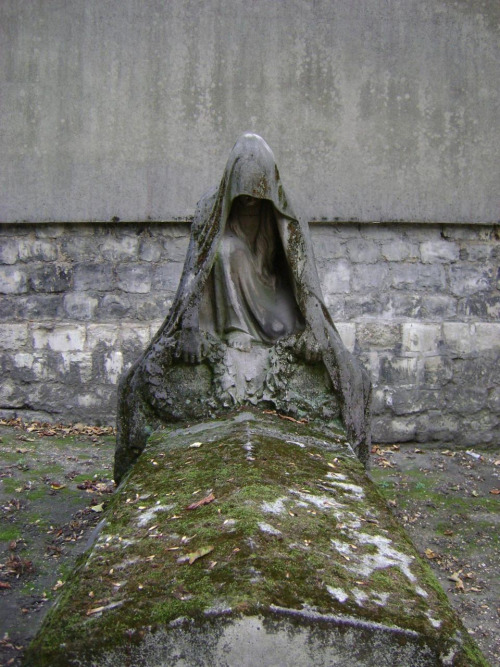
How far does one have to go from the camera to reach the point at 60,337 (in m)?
6.85

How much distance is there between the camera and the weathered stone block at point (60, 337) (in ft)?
22.4

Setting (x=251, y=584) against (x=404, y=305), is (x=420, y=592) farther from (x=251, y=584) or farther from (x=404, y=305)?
(x=404, y=305)

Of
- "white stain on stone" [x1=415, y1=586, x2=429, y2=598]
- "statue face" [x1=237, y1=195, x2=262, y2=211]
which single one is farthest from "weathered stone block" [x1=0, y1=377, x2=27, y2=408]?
"white stain on stone" [x1=415, y1=586, x2=429, y2=598]

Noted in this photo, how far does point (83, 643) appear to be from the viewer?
6.08 feet

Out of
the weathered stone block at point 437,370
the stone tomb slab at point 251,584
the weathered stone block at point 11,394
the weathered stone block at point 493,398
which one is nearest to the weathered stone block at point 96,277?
the weathered stone block at point 11,394

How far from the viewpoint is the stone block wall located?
268 inches

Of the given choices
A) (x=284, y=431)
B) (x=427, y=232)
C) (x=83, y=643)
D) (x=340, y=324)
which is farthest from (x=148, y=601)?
(x=427, y=232)

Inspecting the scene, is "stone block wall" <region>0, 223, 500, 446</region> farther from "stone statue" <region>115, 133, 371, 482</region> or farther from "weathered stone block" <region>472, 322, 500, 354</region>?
"stone statue" <region>115, 133, 371, 482</region>

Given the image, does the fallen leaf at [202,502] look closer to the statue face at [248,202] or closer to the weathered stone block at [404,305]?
the statue face at [248,202]

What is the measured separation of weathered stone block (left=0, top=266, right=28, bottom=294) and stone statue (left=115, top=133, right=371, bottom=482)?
330 centimetres

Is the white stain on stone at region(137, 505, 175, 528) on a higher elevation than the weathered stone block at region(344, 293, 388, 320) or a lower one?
lower

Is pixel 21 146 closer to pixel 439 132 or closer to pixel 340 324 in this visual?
pixel 340 324

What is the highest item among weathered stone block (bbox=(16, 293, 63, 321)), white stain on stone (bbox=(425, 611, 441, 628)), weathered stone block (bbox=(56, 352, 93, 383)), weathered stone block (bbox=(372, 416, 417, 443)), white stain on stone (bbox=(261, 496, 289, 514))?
weathered stone block (bbox=(16, 293, 63, 321))

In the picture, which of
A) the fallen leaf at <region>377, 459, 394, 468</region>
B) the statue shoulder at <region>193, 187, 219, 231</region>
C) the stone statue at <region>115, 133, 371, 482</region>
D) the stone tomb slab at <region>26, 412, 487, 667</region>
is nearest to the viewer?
the stone tomb slab at <region>26, 412, 487, 667</region>
